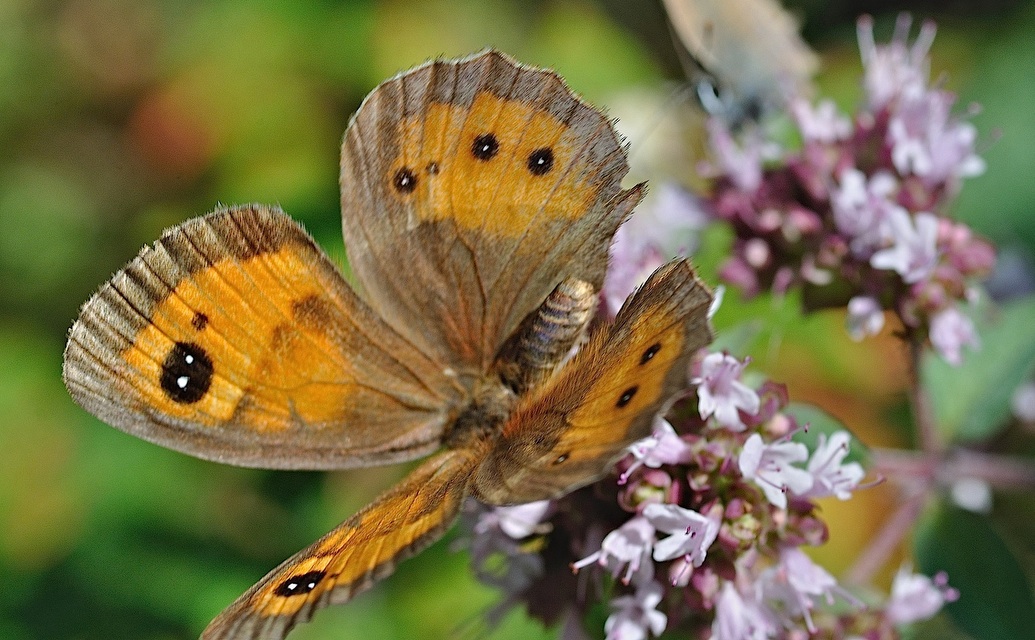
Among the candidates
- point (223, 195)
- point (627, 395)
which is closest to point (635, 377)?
point (627, 395)

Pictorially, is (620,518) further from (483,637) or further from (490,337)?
(483,637)

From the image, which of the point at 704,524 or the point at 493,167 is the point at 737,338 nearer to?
the point at 704,524

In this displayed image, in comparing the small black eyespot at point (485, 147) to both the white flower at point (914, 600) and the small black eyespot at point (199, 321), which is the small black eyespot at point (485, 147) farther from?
the white flower at point (914, 600)

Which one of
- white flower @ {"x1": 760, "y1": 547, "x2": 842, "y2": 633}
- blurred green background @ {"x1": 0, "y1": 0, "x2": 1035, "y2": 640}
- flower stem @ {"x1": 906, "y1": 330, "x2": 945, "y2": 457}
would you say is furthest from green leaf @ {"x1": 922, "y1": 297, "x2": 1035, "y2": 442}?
white flower @ {"x1": 760, "y1": 547, "x2": 842, "y2": 633}

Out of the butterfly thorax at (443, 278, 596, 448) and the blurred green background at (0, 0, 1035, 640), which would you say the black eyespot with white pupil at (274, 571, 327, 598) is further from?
the blurred green background at (0, 0, 1035, 640)

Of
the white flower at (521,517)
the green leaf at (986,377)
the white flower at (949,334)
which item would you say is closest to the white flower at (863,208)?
the white flower at (949,334)
